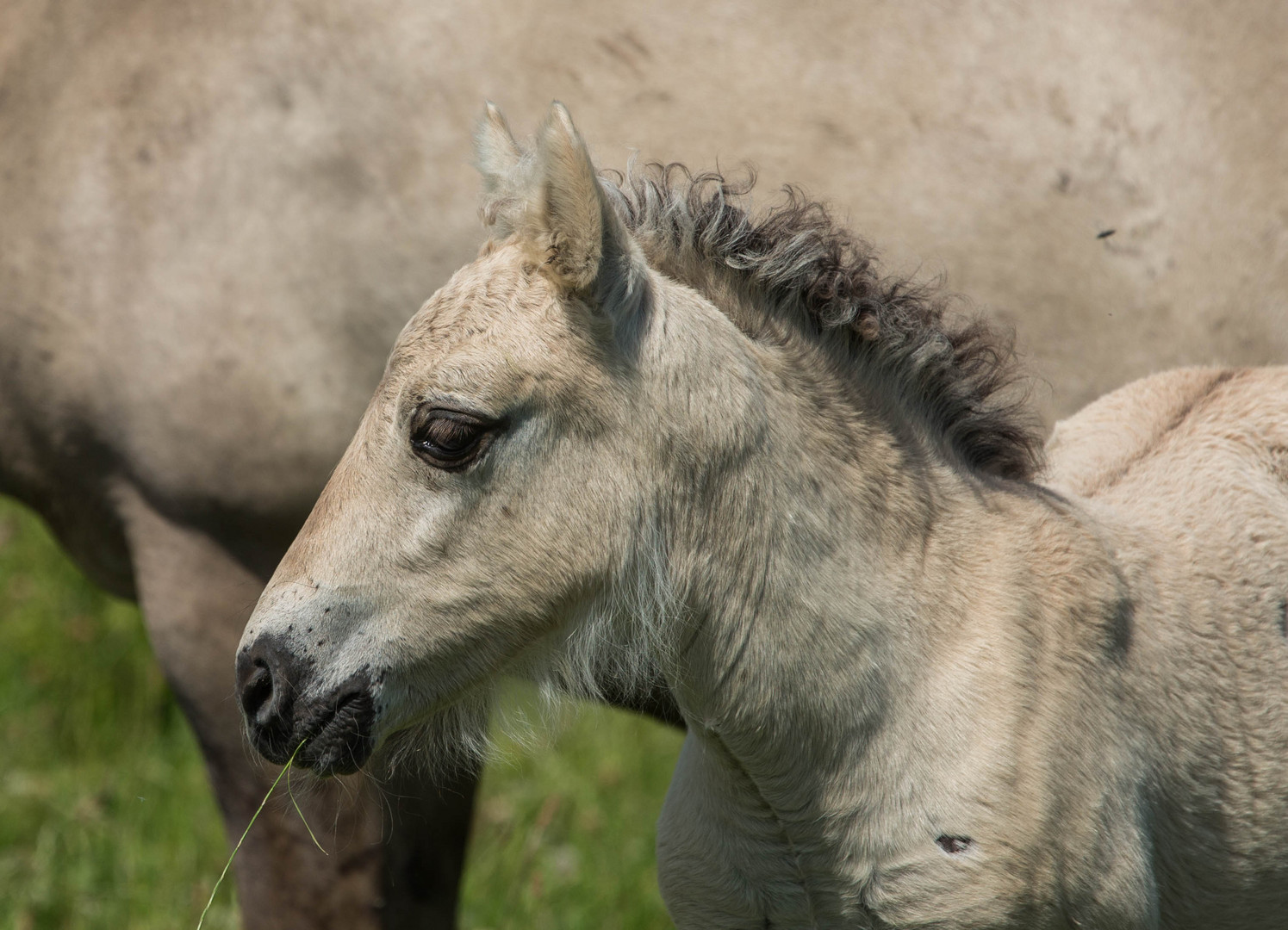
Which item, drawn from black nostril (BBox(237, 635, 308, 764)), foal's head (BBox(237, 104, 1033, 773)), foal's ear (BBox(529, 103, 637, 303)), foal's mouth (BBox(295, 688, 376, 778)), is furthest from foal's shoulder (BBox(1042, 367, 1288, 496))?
black nostril (BBox(237, 635, 308, 764))

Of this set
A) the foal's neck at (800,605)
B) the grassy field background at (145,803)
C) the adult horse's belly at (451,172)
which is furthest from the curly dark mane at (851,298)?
the grassy field background at (145,803)

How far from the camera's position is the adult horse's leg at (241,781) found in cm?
375

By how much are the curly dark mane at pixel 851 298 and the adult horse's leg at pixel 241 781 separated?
1698 mm

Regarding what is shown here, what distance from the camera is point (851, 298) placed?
8.78 feet

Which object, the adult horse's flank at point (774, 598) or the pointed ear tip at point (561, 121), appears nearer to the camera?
the pointed ear tip at point (561, 121)

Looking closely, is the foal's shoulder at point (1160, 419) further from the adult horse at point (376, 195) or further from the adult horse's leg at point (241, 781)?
the adult horse's leg at point (241, 781)

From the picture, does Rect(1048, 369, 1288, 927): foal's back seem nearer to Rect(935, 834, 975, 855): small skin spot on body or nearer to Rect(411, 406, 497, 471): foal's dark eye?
Rect(935, 834, 975, 855): small skin spot on body

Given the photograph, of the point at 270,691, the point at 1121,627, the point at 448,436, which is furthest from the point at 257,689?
the point at 1121,627

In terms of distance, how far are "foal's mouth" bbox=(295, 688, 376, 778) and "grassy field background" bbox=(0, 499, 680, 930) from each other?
1.58m

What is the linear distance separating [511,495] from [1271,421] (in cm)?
171

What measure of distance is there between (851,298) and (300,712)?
49.5 inches

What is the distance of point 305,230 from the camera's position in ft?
12.0

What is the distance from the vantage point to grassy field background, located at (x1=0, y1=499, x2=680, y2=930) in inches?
192

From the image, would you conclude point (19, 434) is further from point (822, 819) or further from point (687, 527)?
point (822, 819)
